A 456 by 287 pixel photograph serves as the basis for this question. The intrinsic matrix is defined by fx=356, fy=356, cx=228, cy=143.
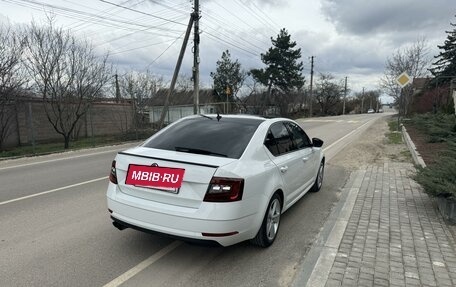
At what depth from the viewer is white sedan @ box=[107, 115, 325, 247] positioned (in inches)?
137

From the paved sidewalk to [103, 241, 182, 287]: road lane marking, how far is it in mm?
1561

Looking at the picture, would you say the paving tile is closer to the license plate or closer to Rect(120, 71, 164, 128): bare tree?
the license plate

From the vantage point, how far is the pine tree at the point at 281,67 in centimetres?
4391

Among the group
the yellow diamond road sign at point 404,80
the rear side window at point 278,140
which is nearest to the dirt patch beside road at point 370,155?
the yellow diamond road sign at point 404,80

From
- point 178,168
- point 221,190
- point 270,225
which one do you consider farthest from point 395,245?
point 178,168

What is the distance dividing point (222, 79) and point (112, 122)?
1073 inches

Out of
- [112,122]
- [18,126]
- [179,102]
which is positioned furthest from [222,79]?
[18,126]

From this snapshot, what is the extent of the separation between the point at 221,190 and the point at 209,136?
106 centimetres

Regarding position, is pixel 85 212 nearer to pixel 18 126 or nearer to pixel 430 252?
pixel 430 252

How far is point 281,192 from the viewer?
4527mm

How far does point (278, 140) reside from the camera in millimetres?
4871

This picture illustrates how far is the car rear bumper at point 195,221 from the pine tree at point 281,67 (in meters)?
41.2

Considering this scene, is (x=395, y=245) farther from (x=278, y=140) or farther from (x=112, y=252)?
(x=112, y=252)

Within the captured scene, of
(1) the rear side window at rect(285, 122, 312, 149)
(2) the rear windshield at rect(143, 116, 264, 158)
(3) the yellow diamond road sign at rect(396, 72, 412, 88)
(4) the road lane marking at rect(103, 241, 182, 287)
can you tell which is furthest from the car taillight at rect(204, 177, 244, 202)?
(3) the yellow diamond road sign at rect(396, 72, 412, 88)
